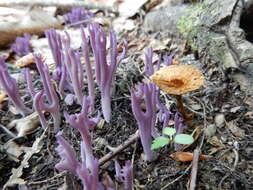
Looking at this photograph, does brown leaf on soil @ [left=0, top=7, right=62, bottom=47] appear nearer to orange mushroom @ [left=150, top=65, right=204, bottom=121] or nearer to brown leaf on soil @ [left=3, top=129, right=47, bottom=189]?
brown leaf on soil @ [left=3, top=129, right=47, bottom=189]

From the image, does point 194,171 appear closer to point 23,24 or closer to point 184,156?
point 184,156

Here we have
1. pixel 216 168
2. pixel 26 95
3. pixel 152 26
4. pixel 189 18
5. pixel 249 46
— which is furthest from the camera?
pixel 152 26

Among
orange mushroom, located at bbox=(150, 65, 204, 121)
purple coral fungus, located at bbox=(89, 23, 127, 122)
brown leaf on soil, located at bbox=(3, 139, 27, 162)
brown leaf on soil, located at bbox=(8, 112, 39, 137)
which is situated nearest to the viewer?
orange mushroom, located at bbox=(150, 65, 204, 121)

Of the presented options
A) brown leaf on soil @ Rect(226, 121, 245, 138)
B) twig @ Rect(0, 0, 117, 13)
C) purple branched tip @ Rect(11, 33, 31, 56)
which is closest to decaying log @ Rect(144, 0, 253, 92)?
brown leaf on soil @ Rect(226, 121, 245, 138)

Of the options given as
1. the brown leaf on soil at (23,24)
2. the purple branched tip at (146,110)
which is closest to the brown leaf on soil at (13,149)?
the purple branched tip at (146,110)

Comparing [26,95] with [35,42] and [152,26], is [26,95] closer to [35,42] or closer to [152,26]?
[35,42]

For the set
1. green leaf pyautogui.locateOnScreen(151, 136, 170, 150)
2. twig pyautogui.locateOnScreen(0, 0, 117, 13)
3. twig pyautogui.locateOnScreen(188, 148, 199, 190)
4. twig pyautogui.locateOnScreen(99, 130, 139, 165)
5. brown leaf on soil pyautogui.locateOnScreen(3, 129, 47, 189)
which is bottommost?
brown leaf on soil pyautogui.locateOnScreen(3, 129, 47, 189)

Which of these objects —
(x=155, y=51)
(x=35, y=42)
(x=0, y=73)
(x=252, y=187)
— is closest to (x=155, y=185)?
(x=252, y=187)
